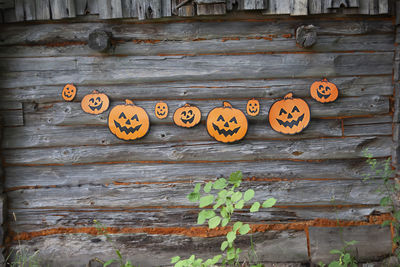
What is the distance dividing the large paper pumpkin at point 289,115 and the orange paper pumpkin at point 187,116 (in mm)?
772

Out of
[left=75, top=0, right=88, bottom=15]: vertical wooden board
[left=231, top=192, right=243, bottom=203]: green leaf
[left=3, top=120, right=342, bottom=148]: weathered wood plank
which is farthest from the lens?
[left=3, top=120, right=342, bottom=148]: weathered wood plank

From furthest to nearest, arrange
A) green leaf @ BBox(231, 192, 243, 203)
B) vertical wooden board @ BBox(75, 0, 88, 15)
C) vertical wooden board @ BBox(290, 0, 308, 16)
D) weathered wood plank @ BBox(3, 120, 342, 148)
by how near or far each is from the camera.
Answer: weathered wood plank @ BBox(3, 120, 342, 148)
vertical wooden board @ BBox(75, 0, 88, 15)
vertical wooden board @ BBox(290, 0, 308, 16)
green leaf @ BBox(231, 192, 243, 203)

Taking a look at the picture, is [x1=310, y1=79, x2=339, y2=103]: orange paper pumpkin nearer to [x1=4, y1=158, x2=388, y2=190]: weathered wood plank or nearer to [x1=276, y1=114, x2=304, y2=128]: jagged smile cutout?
[x1=276, y1=114, x2=304, y2=128]: jagged smile cutout

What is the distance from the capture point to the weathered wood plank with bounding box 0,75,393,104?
127 inches

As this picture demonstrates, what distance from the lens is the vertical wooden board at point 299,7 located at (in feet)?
9.95

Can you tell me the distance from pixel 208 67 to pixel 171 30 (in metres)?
0.55

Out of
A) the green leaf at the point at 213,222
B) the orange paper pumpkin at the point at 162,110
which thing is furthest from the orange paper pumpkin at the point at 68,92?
the green leaf at the point at 213,222

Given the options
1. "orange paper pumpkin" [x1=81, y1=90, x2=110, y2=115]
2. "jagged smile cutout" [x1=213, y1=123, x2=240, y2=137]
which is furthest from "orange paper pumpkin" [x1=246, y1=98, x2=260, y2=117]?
"orange paper pumpkin" [x1=81, y1=90, x2=110, y2=115]

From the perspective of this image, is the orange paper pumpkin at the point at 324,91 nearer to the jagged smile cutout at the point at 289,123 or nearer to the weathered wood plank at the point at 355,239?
the jagged smile cutout at the point at 289,123

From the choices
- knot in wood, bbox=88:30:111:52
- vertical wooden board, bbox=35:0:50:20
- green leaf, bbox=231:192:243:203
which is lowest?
Answer: green leaf, bbox=231:192:243:203

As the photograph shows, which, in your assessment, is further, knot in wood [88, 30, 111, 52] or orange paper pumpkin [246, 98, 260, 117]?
orange paper pumpkin [246, 98, 260, 117]

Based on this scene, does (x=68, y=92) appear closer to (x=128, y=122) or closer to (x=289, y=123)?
(x=128, y=122)

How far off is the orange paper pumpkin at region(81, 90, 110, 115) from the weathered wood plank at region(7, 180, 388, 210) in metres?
0.83

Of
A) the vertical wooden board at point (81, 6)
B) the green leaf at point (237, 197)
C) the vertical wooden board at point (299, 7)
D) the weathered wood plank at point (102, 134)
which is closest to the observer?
the green leaf at point (237, 197)
